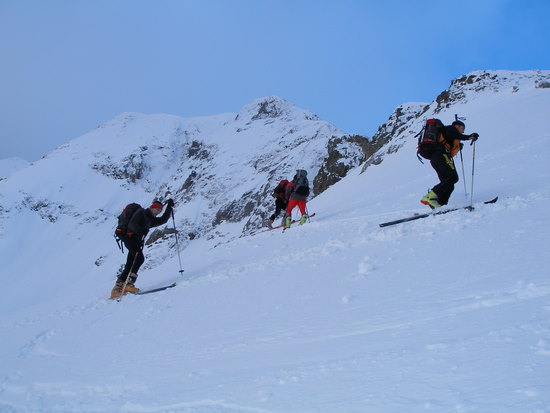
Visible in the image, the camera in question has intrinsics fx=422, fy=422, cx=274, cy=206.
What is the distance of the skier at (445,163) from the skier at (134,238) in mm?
5145

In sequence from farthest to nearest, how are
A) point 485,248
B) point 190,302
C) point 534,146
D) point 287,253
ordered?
1. point 534,146
2. point 287,253
3. point 190,302
4. point 485,248

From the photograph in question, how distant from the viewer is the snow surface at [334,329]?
7.72ft

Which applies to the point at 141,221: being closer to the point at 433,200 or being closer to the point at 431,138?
the point at 433,200

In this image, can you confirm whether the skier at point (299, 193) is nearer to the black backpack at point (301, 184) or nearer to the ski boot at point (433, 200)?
the black backpack at point (301, 184)

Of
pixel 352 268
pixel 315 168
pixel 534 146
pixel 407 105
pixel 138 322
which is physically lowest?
pixel 138 322

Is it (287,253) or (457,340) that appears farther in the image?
(287,253)

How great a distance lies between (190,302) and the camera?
618 centimetres

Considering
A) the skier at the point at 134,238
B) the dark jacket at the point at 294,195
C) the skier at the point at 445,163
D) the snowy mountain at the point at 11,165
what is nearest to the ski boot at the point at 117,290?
the skier at the point at 134,238

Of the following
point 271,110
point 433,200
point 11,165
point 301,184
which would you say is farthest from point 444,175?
point 11,165

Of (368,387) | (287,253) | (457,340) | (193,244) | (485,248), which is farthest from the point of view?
(193,244)

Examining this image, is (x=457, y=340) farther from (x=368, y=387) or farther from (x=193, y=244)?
(x=193, y=244)

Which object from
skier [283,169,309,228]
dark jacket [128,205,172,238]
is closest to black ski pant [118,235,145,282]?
dark jacket [128,205,172,238]

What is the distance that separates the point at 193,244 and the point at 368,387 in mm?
39964

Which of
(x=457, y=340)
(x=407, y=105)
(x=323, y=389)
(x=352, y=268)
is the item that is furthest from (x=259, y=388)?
(x=407, y=105)
